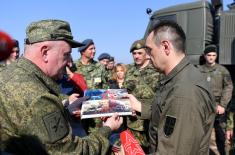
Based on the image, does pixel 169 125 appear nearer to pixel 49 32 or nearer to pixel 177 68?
pixel 177 68

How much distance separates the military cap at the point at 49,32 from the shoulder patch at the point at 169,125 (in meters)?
0.73

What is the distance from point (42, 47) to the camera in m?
2.02

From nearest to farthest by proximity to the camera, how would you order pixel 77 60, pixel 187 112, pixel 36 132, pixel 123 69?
pixel 36 132
pixel 187 112
pixel 123 69
pixel 77 60

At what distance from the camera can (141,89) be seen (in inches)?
161

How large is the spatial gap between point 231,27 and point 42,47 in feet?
18.4

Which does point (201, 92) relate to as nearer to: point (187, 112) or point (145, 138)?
point (187, 112)

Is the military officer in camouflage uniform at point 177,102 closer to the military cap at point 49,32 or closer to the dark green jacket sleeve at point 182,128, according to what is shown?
the dark green jacket sleeve at point 182,128

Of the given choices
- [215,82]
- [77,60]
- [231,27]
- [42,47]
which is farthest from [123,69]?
[42,47]

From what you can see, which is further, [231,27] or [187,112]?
[231,27]

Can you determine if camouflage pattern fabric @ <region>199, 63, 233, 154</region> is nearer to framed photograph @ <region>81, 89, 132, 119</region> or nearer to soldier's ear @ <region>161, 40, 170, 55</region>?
framed photograph @ <region>81, 89, 132, 119</region>

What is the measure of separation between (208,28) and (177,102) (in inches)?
218

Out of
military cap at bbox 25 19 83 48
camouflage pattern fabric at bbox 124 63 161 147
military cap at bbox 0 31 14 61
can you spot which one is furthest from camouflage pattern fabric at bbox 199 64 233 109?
military cap at bbox 0 31 14 61

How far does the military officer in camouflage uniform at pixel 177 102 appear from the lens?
6.17 ft

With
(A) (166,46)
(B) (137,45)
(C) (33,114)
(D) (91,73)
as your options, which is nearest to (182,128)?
(A) (166,46)
